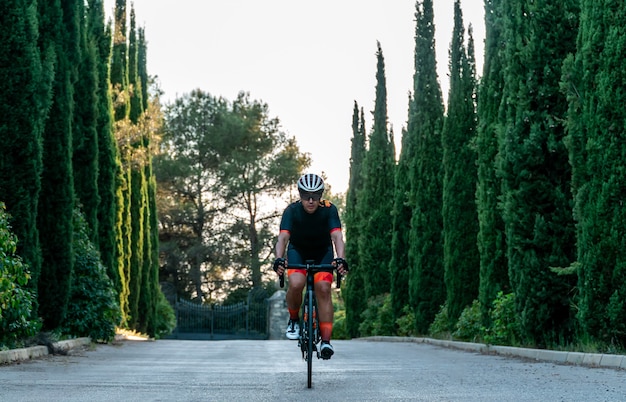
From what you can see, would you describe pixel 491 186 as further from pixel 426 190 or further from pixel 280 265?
pixel 280 265

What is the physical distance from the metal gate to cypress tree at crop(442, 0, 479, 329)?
80.2ft

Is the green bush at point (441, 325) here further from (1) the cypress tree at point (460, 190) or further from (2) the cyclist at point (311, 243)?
(2) the cyclist at point (311, 243)

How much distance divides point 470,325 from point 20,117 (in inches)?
423

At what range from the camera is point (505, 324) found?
17281 mm

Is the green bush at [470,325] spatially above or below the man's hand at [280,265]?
below

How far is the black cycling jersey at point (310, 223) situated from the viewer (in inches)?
376

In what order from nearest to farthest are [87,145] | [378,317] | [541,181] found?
1. [541,181]
2. [87,145]
3. [378,317]

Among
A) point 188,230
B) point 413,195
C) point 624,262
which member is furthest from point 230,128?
point 624,262

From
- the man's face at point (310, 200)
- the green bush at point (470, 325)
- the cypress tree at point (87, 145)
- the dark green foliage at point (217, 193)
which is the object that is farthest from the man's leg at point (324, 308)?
the dark green foliage at point (217, 193)

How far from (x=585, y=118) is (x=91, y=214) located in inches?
475

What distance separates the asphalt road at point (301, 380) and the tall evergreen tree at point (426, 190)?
11.4 meters

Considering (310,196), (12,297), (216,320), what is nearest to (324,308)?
(310,196)

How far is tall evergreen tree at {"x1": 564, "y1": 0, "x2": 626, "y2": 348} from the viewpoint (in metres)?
12.7

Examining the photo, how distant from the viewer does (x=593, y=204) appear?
13102 millimetres
